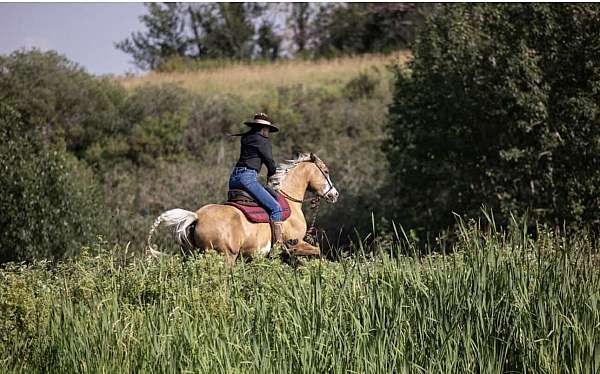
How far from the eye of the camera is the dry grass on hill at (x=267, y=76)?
38.1 metres

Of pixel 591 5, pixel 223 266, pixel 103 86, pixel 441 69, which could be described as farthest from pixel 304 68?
pixel 223 266

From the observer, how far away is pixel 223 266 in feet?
33.9

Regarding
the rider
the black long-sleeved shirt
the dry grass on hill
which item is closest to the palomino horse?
the rider

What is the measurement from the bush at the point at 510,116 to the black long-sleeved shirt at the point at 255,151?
757cm

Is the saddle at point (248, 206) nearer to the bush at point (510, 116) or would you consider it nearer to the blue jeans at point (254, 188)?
the blue jeans at point (254, 188)

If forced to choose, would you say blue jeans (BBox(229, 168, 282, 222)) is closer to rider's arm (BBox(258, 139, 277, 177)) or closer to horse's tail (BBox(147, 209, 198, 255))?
rider's arm (BBox(258, 139, 277, 177))

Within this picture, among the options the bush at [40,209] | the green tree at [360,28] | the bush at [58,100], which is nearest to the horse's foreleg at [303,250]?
the bush at [40,209]

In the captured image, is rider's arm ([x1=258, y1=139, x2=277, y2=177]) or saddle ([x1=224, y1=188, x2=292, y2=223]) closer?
rider's arm ([x1=258, y1=139, x2=277, y2=177])

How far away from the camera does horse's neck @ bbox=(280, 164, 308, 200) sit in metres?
13.9

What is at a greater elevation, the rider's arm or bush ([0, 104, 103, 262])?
the rider's arm

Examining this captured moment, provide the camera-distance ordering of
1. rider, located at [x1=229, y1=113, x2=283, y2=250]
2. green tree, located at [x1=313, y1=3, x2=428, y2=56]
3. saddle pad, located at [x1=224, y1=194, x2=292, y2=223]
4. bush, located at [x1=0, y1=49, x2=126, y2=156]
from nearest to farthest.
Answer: rider, located at [x1=229, y1=113, x2=283, y2=250]
saddle pad, located at [x1=224, y1=194, x2=292, y2=223]
bush, located at [x1=0, y1=49, x2=126, y2=156]
green tree, located at [x1=313, y1=3, x2=428, y2=56]

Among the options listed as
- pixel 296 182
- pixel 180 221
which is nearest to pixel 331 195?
pixel 296 182

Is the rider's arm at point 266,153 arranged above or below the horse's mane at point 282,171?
above

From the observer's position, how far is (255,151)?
42.7 ft
